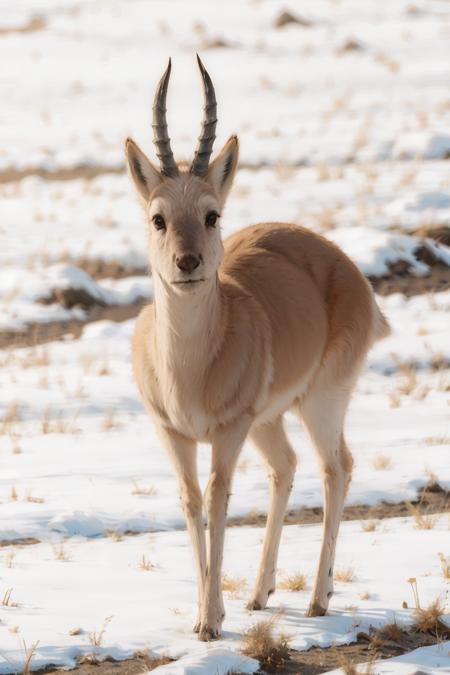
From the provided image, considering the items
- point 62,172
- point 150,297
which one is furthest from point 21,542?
point 62,172

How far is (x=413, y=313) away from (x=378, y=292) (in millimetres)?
767

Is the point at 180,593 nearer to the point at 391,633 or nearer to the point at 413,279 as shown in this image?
the point at 391,633

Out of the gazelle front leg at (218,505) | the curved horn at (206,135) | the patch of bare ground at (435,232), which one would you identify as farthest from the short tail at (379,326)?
the patch of bare ground at (435,232)

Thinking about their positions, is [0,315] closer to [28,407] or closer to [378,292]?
[28,407]

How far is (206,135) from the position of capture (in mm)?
5934

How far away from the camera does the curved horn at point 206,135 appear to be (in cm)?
593

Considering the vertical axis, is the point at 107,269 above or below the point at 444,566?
below

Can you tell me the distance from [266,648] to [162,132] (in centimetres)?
239

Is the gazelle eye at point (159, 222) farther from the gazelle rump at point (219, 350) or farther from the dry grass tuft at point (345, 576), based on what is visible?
the dry grass tuft at point (345, 576)

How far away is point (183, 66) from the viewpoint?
30766mm

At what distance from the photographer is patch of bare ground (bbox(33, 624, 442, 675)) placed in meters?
5.39

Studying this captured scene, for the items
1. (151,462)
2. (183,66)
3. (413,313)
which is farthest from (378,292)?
(183,66)

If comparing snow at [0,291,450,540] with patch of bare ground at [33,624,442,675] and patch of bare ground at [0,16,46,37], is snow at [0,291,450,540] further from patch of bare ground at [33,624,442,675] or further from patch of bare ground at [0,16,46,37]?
patch of bare ground at [0,16,46,37]

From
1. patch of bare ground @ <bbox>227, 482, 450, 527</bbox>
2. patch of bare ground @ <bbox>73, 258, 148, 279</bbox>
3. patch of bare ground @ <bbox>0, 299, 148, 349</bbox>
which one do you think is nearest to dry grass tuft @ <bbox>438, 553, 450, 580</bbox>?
patch of bare ground @ <bbox>227, 482, 450, 527</bbox>
